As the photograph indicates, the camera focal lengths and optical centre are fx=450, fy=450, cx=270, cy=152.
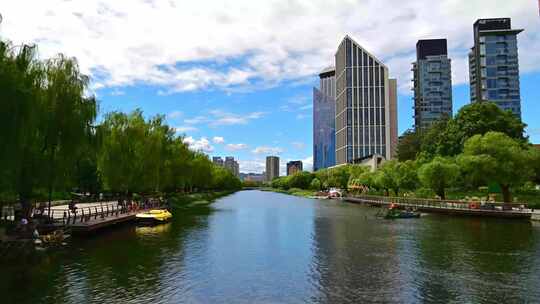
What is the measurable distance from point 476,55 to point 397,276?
178 meters

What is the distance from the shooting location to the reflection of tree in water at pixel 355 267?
73.2 feet

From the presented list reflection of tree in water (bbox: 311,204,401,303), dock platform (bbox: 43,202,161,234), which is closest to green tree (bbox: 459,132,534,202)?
reflection of tree in water (bbox: 311,204,401,303)

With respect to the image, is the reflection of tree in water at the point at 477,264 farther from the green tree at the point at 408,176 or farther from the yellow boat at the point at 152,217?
the green tree at the point at 408,176

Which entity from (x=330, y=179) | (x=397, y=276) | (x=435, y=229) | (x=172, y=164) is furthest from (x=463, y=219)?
(x=330, y=179)

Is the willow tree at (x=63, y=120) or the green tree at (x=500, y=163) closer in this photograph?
the willow tree at (x=63, y=120)

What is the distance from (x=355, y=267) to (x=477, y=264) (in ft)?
26.4

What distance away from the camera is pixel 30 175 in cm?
3662

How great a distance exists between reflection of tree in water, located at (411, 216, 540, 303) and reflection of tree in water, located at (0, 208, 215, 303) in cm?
1497

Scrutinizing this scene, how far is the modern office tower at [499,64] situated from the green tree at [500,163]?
12038 centimetres

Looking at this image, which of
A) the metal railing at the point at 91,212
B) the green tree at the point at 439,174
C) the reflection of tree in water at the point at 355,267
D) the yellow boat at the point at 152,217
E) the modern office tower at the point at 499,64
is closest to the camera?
the reflection of tree in water at the point at 355,267

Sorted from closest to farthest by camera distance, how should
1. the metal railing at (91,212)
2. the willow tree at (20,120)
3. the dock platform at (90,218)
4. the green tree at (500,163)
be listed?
A: the willow tree at (20,120), the dock platform at (90,218), the metal railing at (91,212), the green tree at (500,163)

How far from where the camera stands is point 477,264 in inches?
1155

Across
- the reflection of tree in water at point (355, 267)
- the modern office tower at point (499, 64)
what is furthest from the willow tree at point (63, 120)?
the modern office tower at point (499, 64)

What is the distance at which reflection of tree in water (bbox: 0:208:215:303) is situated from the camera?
22.1 metres
